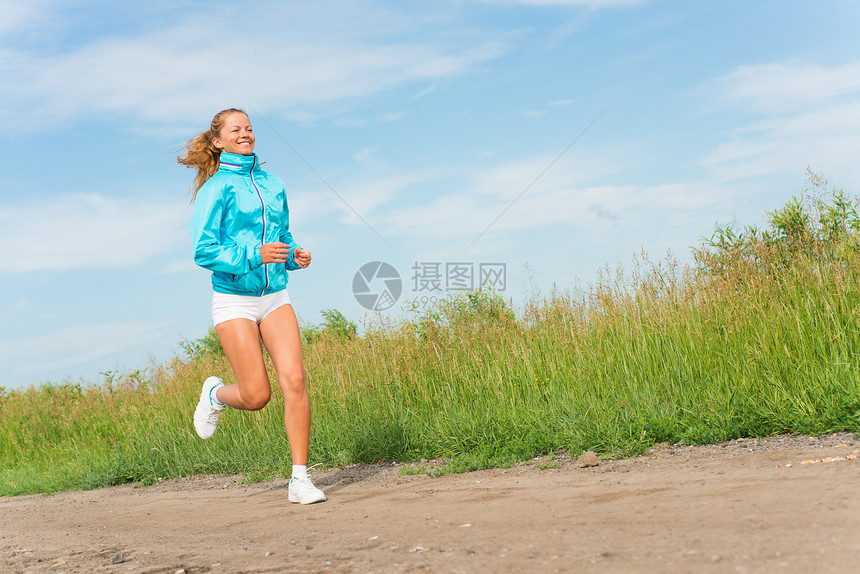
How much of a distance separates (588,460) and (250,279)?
8.87ft

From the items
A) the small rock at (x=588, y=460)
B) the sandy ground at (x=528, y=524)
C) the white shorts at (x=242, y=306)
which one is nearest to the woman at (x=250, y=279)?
the white shorts at (x=242, y=306)

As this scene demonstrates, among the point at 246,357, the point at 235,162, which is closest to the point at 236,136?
the point at 235,162

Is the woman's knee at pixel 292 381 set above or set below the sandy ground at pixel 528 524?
above

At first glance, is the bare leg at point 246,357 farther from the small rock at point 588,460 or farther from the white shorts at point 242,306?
the small rock at point 588,460

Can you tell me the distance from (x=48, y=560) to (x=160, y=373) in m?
8.21

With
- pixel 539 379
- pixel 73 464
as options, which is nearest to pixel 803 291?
pixel 539 379

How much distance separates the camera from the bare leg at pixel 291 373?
4.92 meters

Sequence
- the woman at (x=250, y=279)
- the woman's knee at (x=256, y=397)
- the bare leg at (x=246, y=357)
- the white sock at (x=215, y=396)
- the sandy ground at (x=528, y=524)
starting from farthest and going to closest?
the white sock at (x=215, y=396), the woman's knee at (x=256, y=397), the bare leg at (x=246, y=357), the woman at (x=250, y=279), the sandy ground at (x=528, y=524)

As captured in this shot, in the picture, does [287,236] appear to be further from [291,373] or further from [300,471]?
[300,471]

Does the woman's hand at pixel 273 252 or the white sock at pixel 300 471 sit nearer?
the woman's hand at pixel 273 252

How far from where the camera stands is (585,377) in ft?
20.2

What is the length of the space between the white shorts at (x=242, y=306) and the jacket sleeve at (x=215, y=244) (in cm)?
25

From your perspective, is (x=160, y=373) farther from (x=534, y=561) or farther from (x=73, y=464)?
(x=534, y=561)

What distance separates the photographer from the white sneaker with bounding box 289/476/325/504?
4.87 metres
